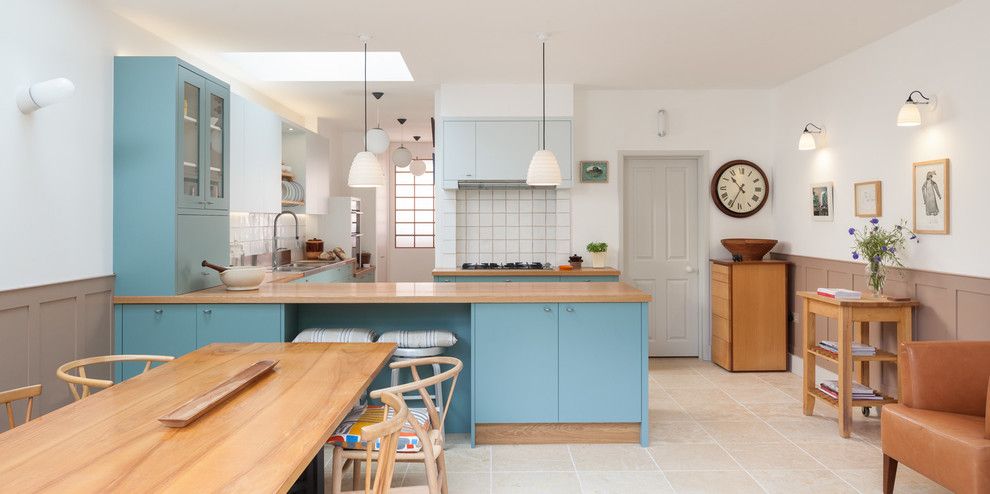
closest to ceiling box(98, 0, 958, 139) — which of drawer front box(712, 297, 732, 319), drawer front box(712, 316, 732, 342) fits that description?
drawer front box(712, 297, 732, 319)

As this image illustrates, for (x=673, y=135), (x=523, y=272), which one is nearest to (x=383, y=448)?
(x=523, y=272)

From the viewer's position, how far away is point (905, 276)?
4469mm

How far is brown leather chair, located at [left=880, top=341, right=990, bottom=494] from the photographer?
301 centimetres

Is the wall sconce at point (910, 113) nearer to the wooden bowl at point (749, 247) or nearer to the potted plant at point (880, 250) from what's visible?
the potted plant at point (880, 250)

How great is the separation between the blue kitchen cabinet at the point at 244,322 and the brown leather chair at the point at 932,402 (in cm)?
326

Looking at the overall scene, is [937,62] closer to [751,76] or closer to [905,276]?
[905,276]

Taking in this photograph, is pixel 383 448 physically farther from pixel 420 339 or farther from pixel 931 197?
pixel 931 197

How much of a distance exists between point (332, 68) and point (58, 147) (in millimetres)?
2881

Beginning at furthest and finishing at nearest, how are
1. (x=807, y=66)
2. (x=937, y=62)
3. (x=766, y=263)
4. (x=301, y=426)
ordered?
1. (x=766, y=263)
2. (x=807, y=66)
3. (x=937, y=62)
4. (x=301, y=426)

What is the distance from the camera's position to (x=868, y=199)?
4.88 m

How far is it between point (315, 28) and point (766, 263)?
4184 millimetres

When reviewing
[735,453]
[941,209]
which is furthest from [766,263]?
[735,453]

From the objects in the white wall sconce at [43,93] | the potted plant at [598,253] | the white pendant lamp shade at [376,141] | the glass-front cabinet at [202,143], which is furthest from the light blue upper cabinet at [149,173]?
the potted plant at [598,253]

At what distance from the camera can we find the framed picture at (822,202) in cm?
540
